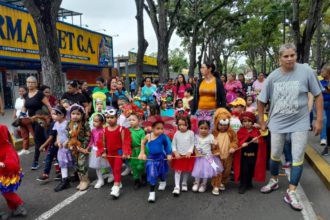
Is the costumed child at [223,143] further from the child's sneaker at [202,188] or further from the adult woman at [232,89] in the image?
the adult woman at [232,89]

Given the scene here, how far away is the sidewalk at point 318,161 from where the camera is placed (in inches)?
202

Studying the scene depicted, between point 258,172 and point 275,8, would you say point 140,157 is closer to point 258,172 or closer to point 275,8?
point 258,172

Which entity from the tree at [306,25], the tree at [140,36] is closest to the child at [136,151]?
the tree at [306,25]

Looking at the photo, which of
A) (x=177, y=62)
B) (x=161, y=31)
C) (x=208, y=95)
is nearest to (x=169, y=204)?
(x=208, y=95)

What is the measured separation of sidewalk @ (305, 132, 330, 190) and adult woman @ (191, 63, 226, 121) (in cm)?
193

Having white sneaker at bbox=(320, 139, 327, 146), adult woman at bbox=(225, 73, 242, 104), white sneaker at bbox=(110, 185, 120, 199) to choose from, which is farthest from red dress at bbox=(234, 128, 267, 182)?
adult woman at bbox=(225, 73, 242, 104)

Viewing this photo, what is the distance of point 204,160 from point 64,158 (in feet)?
7.31

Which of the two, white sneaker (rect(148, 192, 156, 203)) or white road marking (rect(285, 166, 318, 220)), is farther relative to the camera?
white sneaker (rect(148, 192, 156, 203))

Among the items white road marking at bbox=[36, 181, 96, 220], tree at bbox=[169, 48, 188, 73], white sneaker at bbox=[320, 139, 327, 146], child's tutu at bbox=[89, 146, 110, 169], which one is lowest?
white road marking at bbox=[36, 181, 96, 220]

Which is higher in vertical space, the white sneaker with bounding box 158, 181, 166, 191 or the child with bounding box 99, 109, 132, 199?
the child with bounding box 99, 109, 132, 199

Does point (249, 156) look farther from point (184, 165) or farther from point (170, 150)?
point (170, 150)

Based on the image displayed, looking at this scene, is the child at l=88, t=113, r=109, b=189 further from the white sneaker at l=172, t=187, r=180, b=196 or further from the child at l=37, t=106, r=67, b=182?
the white sneaker at l=172, t=187, r=180, b=196

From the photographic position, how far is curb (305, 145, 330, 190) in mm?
5066

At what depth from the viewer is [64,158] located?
17.1 ft
